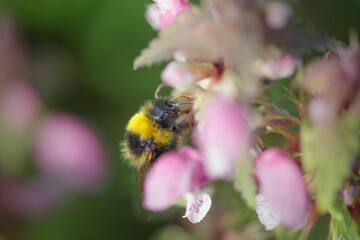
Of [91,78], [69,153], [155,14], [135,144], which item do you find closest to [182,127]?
[135,144]

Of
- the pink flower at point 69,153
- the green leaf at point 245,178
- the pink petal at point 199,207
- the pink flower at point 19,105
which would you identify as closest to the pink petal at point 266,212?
the pink petal at point 199,207

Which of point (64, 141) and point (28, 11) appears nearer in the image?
point (64, 141)

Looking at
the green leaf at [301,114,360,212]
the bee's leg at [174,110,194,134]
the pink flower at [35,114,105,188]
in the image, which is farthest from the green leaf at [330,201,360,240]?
the pink flower at [35,114,105,188]

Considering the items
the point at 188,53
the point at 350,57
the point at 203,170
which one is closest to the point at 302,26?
the point at 350,57

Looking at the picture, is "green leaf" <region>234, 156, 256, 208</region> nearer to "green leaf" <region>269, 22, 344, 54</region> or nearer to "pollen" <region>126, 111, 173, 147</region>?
"green leaf" <region>269, 22, 344, 54</region>

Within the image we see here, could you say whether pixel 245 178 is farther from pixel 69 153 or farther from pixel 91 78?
pixel 91 78

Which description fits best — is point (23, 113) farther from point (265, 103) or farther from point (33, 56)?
point (265, 103)
